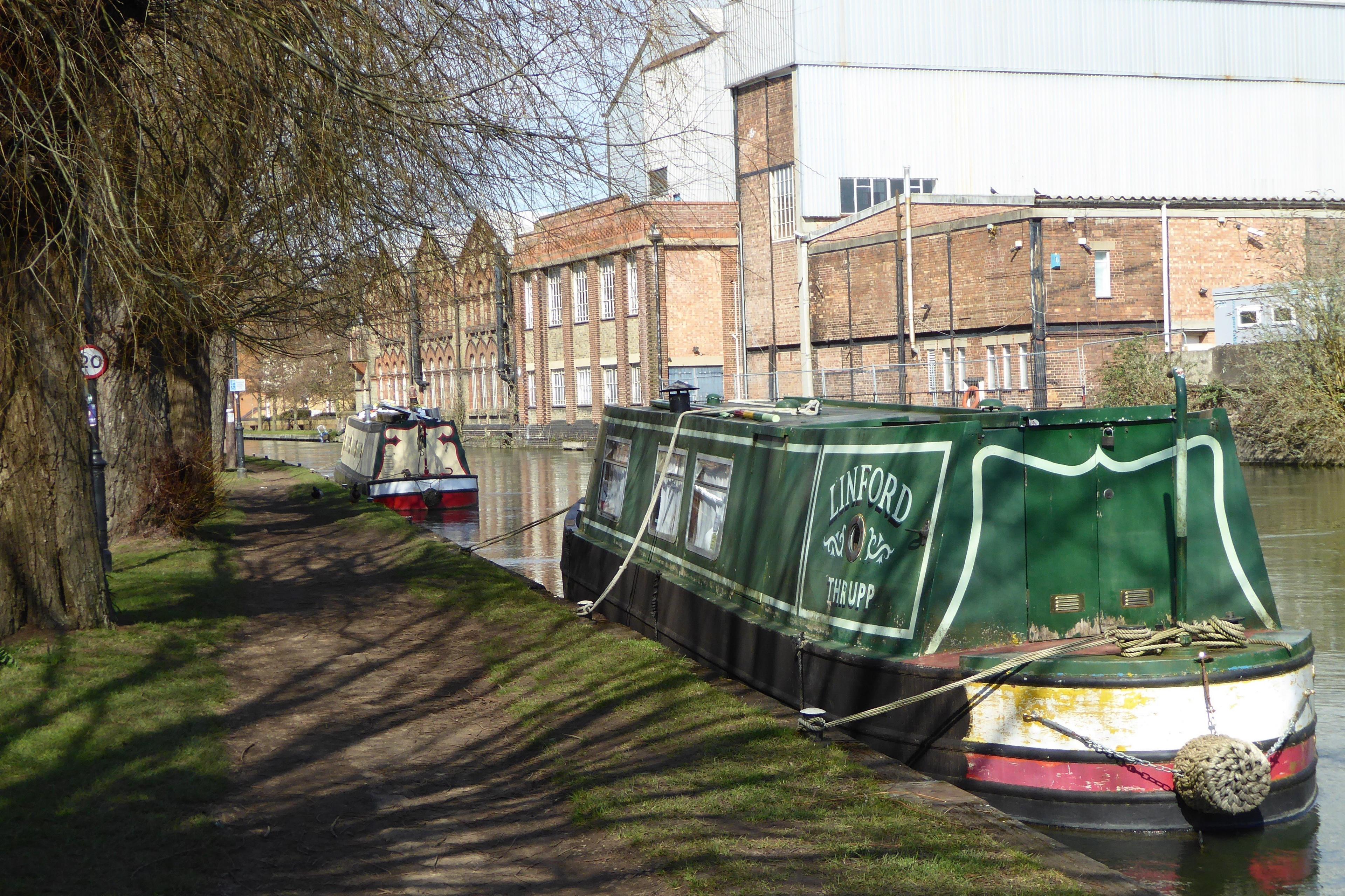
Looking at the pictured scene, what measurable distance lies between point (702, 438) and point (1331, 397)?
2149 centimetres

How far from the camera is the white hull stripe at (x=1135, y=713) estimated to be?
627 centimetres

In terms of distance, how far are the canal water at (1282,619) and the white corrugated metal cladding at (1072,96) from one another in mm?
17528

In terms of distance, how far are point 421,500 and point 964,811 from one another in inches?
811

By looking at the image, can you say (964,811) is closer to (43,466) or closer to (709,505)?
(709,505)

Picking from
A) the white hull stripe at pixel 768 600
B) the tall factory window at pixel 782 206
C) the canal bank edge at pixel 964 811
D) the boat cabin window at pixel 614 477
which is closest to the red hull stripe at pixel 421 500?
the boat cabin window at pixel 614 477

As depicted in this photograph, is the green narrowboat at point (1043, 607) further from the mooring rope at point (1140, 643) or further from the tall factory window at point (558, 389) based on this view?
the tall factory window at point (558, 389)

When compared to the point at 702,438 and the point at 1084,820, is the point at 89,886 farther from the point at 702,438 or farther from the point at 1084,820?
the point at 702,438

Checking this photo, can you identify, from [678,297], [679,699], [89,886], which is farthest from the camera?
[678,297]

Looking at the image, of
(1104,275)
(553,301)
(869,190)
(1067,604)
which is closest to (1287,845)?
(1067,604)

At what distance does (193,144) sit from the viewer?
8.47 m

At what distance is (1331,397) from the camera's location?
26.9m

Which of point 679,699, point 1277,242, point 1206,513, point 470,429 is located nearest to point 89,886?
point 679,699

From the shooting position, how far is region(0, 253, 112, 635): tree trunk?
328 inches

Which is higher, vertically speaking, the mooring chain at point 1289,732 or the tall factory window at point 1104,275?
the tall factory window at point 1104,275
